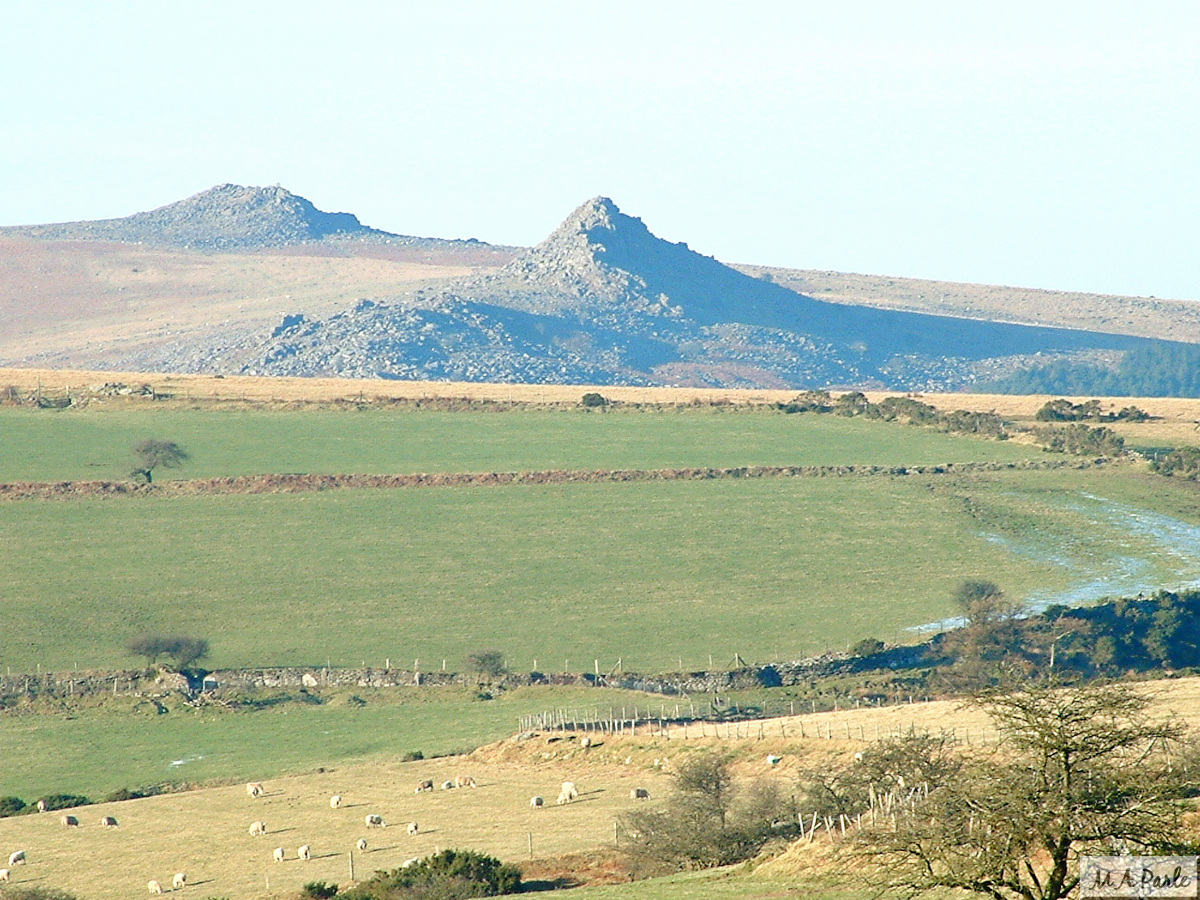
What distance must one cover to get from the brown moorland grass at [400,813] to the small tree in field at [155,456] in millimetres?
47574

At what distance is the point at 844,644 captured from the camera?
65.8 metres

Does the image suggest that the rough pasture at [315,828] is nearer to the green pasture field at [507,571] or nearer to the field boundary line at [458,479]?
the green pasture field at [507,571]

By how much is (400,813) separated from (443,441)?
63.2 meters

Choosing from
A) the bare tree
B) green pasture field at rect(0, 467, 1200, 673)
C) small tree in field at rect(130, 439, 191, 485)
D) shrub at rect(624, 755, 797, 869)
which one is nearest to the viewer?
the bare tree

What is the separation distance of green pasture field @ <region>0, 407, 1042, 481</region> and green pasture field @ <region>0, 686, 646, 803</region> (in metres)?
33.5

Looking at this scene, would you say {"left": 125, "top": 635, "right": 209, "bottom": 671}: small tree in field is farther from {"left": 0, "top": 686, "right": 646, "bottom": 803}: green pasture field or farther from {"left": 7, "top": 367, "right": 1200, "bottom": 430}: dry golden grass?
{"left": 7, "top": 367, "right": 1200, "bottom": 430}: dry golden grass

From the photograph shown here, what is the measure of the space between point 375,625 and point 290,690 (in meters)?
7.70

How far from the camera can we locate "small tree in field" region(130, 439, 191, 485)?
93.9 meters

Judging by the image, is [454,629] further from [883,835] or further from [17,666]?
[883,835]

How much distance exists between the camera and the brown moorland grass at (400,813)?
36.1 metres

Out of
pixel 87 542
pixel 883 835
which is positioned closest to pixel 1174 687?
pixel 883 835

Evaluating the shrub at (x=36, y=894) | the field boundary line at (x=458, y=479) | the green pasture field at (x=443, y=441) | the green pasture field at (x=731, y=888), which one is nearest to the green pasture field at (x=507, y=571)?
the field boundary line at (x=458, y=479)

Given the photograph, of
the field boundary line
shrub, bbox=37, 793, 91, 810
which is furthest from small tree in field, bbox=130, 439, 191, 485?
shrub, bbox=37, 793, 91, 810

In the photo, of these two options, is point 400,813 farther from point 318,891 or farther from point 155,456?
point 155,456
